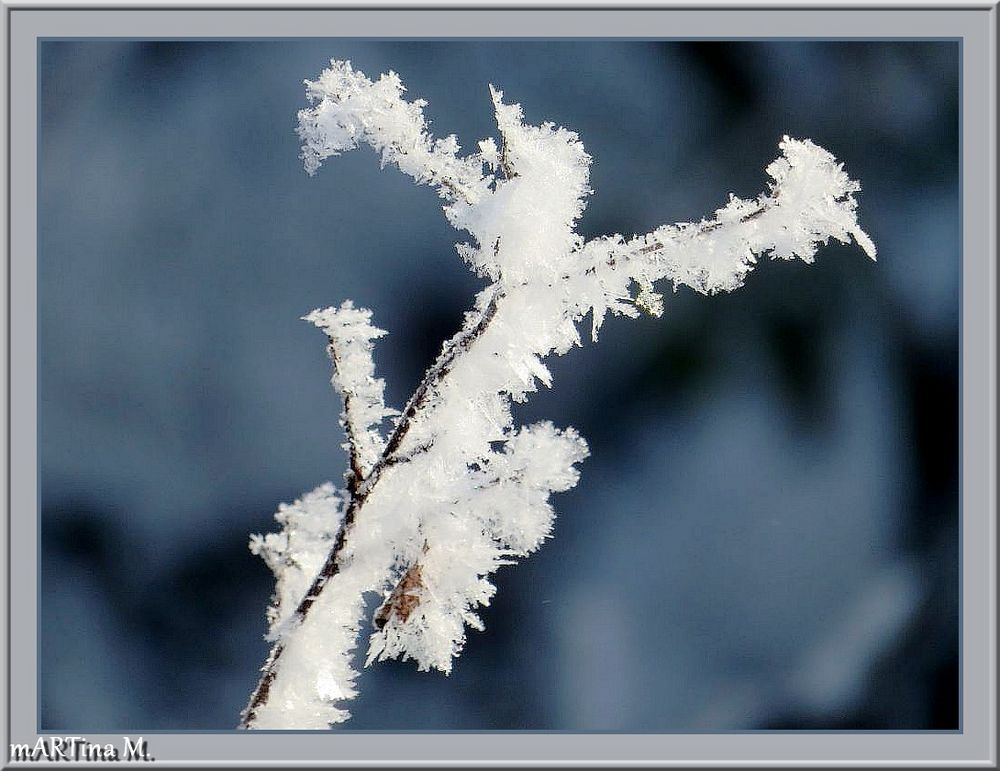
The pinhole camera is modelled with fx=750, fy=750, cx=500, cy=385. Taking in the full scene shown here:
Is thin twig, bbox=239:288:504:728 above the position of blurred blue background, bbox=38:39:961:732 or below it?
below

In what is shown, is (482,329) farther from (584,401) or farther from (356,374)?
(584,401)

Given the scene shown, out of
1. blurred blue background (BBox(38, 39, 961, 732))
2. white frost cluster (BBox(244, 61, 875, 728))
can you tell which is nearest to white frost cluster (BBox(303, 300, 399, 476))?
white frost cluster (BBox(244, 61, 875, 728))

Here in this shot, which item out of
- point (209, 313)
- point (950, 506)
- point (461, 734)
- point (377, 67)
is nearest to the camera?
point (461, 734)

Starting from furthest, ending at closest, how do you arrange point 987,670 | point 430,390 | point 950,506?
point 950,506
point 987,670
point 430,390

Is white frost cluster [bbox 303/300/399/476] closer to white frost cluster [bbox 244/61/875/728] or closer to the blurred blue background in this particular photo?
white frost cluster [bbox 244/61/875/728]

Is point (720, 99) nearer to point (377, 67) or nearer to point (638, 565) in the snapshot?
point (377, 67)

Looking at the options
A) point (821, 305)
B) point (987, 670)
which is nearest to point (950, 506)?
point (821, 305)
